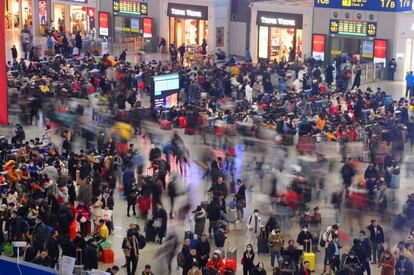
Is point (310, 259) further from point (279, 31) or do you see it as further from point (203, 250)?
point (279, 31)

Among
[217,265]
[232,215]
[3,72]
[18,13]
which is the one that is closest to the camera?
[3,72]

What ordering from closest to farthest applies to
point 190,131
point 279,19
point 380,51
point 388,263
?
point 388,263
point 190,131
point 380,51
point 279,19

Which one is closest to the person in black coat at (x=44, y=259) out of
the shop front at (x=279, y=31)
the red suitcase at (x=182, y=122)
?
the red suitcase at (x=182, y=122)

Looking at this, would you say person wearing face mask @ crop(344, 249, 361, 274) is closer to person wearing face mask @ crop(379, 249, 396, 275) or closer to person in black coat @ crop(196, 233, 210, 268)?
person wearing face mask @ crop(379, 249, 396, 275)

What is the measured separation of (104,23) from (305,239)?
112ft

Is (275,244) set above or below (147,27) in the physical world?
below

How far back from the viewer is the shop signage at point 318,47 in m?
43.3

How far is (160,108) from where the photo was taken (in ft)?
Result: 105

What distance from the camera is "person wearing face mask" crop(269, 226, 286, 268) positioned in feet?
62.6

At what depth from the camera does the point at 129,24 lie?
166ft

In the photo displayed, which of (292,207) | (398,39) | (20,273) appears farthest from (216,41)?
(20,273)

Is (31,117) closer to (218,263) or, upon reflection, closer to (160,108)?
(160,108)

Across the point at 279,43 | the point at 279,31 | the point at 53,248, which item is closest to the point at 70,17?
the point at 279,43

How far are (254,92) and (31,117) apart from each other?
8776mm
